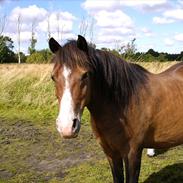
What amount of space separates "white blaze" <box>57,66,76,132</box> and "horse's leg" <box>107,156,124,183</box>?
120cm

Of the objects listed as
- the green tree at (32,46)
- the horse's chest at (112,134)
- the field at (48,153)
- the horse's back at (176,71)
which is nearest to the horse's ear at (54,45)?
the horse's chest at (112,134)

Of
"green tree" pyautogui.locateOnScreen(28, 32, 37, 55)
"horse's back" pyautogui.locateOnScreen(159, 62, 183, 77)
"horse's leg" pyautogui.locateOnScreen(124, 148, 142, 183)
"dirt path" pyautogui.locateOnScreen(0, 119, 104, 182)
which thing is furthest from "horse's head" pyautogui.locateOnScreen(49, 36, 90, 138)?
"green tree" pyautogui.locateOnScreen(28, 32, 37, 55)

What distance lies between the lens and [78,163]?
5.65m

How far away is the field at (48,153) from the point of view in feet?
16.5

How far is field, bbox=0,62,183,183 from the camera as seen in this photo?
16.5 ft

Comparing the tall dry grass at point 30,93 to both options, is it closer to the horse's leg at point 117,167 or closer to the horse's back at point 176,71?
the horse's back at point 176,71

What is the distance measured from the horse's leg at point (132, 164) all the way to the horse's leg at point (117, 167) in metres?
0.16

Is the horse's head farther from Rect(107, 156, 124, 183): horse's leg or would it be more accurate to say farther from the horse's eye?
Rect(107, 156, 124, 183): horse's leg

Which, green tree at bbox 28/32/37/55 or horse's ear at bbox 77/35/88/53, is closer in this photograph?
horse's ear at bbox 77/35/88/53

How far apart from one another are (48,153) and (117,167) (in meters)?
2.59

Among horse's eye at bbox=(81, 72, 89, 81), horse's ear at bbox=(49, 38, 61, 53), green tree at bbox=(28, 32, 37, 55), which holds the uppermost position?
horse's ear at bbox=(49, 38, 61, 53)

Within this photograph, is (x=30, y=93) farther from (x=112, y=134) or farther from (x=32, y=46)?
(x=32, y=46)

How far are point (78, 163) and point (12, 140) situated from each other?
1952 mm

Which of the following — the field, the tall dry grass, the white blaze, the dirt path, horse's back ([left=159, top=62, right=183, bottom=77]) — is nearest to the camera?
the white blaze
